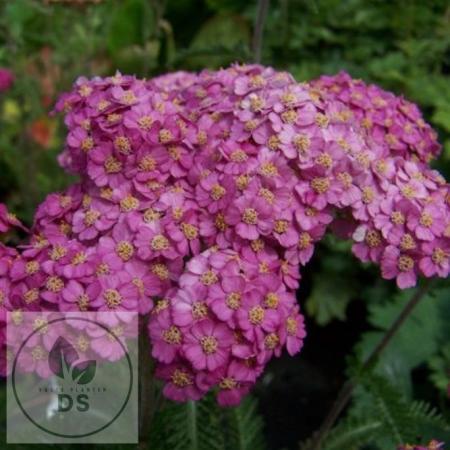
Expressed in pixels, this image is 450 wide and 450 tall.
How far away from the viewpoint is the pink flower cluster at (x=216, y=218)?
108 cm

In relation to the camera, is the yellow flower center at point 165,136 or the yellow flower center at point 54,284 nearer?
the yellow flower center at point 54,284

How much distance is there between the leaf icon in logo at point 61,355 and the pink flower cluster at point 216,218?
0.06m

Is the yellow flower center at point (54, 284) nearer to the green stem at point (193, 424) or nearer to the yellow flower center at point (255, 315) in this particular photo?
the yellow flower center at point (255, 315)

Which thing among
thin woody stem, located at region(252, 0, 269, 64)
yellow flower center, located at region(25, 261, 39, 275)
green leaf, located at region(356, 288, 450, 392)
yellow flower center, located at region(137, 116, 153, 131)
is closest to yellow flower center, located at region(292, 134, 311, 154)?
yellow flower center, located at region(137, 116, 153, 131)

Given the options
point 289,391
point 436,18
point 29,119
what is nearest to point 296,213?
point 289,391

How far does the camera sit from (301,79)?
243cm

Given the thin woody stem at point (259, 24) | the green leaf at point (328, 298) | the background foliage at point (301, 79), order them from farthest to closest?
the green leaf at point (328, 298) < the thin woody stem at point (259, 24) < the background foliage at point (301, 79)

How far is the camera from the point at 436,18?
9.41ft

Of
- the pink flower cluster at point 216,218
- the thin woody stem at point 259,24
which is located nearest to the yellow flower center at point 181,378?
the pink flower cluster at point 216,218

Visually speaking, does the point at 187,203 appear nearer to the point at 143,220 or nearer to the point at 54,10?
the point at 143,220

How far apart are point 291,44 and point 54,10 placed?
89 cm

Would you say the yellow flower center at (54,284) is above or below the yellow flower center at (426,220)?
below

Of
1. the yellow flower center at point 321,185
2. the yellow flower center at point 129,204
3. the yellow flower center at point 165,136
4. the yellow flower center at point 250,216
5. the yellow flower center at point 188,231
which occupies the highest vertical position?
the yellow flower center at point 165,136

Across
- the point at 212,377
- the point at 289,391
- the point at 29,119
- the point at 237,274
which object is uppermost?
the point at 237,274
